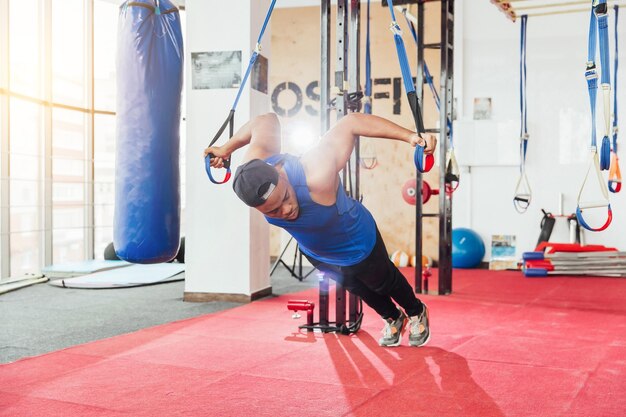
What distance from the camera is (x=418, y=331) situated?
3.60 meters

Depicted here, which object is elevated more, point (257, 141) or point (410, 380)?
point (257, 141)

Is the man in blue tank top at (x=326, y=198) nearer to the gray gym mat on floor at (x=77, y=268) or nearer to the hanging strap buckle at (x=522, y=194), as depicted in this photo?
the hanging strap buckle at (x=522, y=194)

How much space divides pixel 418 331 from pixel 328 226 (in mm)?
1007

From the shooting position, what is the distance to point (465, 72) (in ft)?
27.2

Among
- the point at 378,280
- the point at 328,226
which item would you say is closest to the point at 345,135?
the point at 328,226

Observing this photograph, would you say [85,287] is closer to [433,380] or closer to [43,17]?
[43,17]

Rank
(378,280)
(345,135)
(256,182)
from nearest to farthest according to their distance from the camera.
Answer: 1. (256,182)
2. (345,135)
3. (378,280)

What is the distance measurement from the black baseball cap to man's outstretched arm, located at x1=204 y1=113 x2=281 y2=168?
1.37ft

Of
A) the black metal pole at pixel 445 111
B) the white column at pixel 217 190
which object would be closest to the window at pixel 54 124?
the white column at pixel 217 190

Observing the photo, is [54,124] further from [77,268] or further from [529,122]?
[529,122]

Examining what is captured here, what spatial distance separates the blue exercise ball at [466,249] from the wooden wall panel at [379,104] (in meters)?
0.35

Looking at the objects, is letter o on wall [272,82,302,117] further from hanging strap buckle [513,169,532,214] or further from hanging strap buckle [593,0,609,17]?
hanging strap buckle [593,0,609,17]

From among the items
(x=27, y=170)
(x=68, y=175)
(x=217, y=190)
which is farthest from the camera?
(x=68, y=175)

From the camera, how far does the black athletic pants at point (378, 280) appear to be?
3.20 meters
